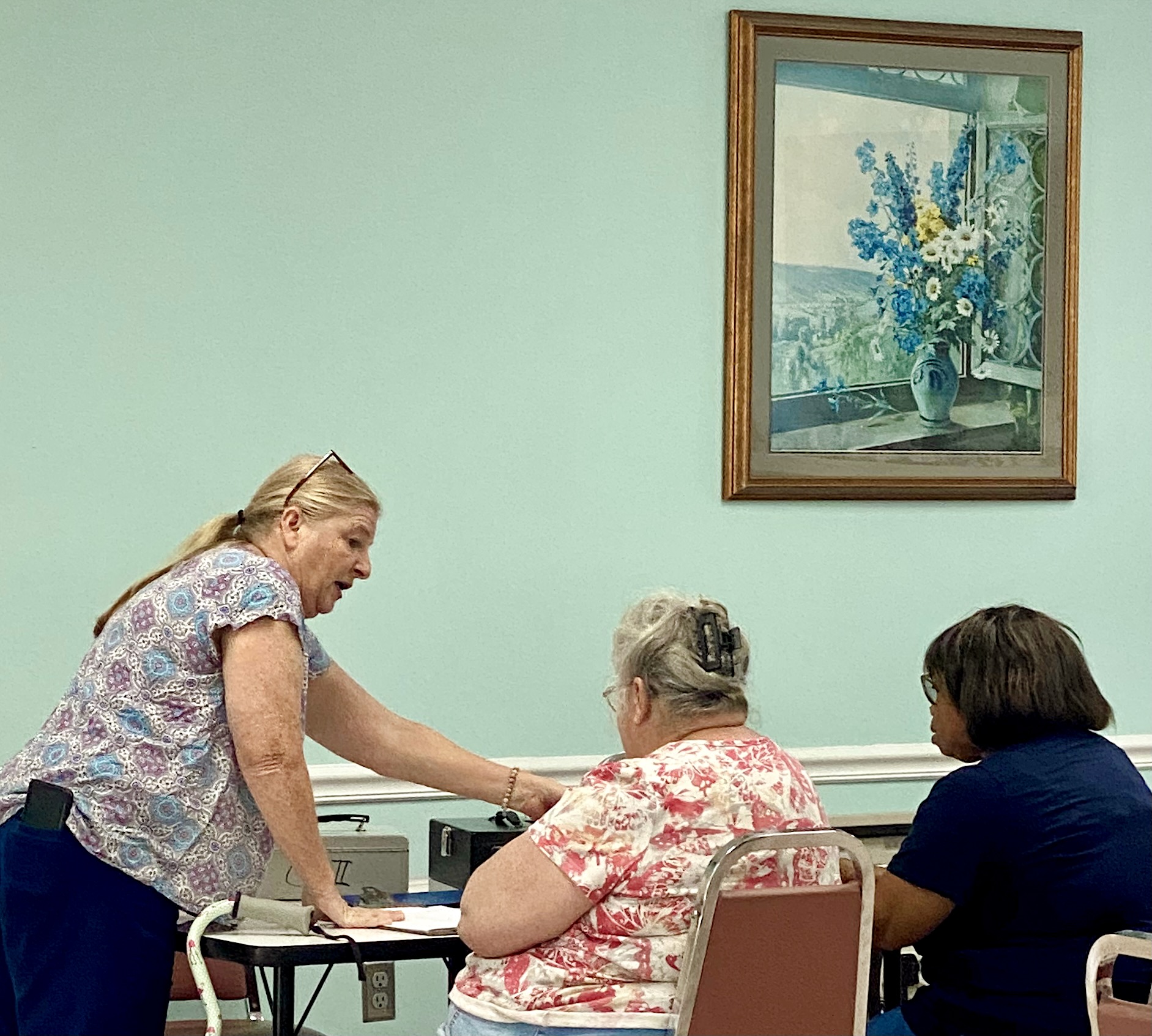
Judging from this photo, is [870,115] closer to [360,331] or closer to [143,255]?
[360,331]

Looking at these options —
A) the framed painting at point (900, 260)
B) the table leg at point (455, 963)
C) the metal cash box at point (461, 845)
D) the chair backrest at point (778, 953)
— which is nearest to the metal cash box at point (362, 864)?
the metal cash box at point (461, 845)

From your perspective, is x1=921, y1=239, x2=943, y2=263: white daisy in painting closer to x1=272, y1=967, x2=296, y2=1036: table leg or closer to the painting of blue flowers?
the painting of blue flowers

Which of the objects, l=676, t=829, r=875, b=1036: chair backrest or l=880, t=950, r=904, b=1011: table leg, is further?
l=880, t=950, r=904, b=1011: table leg

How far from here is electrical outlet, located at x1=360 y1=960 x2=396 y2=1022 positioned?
2236mm

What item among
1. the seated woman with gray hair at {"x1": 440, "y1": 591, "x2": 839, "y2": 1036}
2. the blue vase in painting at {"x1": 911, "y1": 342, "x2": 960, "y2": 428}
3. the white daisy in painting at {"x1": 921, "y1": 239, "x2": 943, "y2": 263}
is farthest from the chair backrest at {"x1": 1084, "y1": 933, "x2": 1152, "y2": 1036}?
the white daisy in painting at {"x1": 921, "y1": 239, "x2": 943, "y2": 263}

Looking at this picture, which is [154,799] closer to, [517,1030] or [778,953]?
[517,1030]

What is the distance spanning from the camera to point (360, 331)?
3.40 meters

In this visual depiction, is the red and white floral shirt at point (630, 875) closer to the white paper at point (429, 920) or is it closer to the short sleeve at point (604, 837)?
the short sleeve at point (604, 837)

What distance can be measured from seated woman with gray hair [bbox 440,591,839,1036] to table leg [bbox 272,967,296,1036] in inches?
9.4

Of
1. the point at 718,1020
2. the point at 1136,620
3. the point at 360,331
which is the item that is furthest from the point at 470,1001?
the point at 1136,620

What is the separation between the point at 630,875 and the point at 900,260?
2005 millimetres

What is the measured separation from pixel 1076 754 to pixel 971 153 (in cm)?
174

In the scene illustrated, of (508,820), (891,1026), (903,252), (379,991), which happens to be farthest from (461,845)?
(903,252)

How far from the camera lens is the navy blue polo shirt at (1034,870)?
7.86ft
